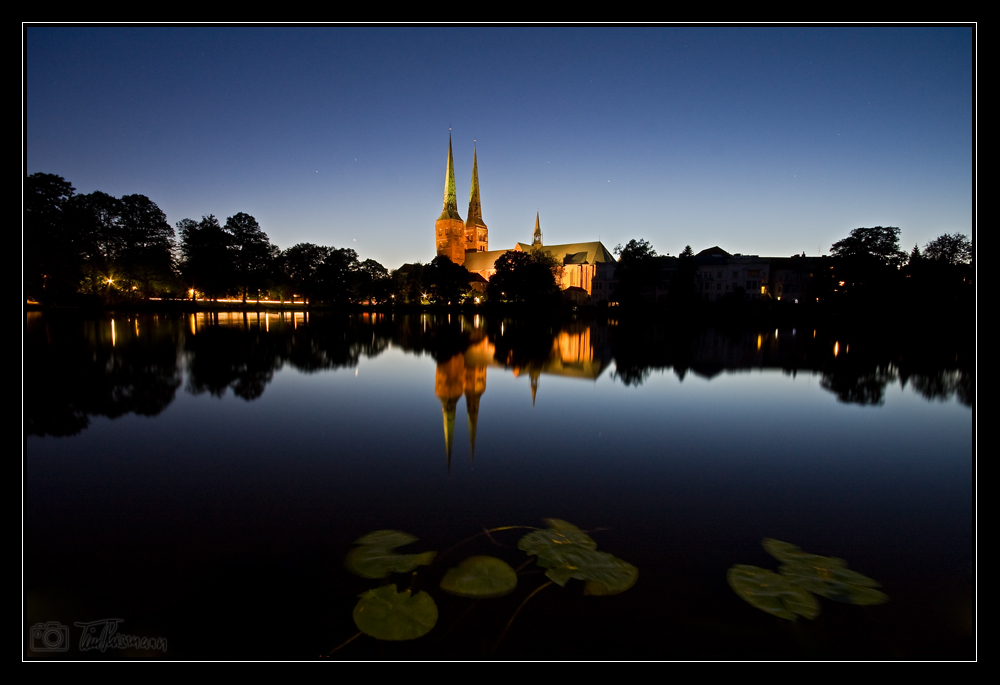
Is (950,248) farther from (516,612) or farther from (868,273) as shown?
(516,612)

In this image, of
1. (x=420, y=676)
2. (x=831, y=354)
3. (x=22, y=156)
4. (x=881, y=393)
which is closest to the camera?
(x=420, y=676)

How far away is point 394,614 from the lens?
317 centimetres

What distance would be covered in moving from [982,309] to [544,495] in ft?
16.8

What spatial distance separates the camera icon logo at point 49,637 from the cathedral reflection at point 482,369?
14.2 feet

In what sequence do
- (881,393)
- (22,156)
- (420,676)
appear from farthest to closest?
(881,393) → (22,156) → (420,676)

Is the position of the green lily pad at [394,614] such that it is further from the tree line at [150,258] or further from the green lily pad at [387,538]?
the tree line at [150,258]

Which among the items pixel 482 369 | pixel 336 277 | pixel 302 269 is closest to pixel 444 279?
pixel 336 277

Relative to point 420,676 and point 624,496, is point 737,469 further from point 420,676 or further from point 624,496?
point 420,676

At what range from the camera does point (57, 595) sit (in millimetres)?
3516

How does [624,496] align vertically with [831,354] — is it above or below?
below

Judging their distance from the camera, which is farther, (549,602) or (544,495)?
(544,495)

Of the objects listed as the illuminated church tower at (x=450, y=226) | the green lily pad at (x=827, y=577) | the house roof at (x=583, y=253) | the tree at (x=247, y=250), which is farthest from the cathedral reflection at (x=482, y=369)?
the illuminated church tower at (x=450, y=226)

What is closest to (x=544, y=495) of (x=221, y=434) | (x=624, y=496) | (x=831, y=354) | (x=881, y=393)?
(x=624, y=496)

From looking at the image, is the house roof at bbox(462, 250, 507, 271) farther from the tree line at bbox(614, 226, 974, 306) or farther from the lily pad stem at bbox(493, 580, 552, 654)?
the lily pad stem at bbox(493, 580, 552, 654)
